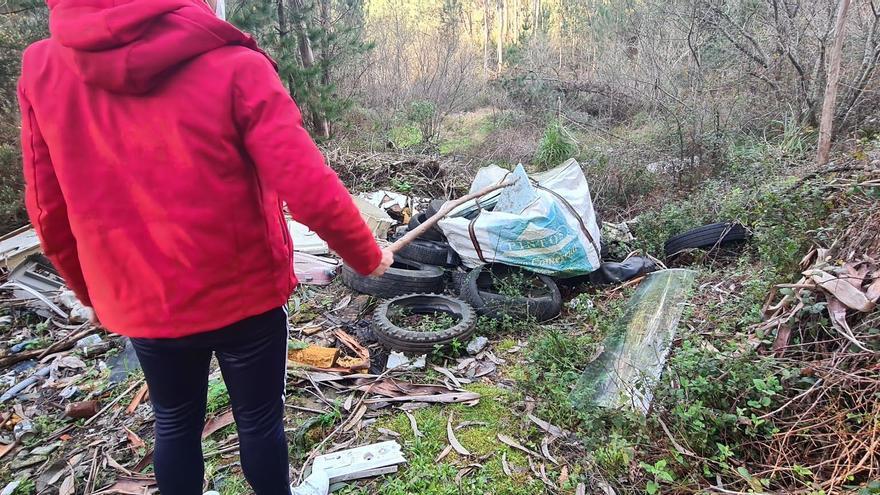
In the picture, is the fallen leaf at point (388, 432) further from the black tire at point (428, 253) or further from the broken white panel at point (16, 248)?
the broken white panel at point (16, 248)

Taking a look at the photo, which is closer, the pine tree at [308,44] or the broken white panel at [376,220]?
the broken white panel at [376,220]

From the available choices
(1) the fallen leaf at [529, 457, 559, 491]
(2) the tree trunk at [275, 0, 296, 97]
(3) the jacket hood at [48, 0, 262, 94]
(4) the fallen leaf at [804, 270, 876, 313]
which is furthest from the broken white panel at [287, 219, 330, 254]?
(4) the fallen leaf at [804, 270, 876, 313]

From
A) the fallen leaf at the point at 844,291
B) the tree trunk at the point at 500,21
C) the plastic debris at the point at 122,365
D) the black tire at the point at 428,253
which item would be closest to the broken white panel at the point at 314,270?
the black tire at the point at 428,253

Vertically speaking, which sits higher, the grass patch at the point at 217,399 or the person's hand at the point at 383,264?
the person's hand at the point at 383,264

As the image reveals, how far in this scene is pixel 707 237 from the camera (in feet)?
15.2

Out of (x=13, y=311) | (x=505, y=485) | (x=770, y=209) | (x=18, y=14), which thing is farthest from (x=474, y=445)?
(x=18, y=14)

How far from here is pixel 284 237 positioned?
149cm

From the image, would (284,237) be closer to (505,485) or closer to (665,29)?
(505,485)

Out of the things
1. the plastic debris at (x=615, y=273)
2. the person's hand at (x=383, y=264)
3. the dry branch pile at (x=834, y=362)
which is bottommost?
the plastic debris at (x=615, y=273)

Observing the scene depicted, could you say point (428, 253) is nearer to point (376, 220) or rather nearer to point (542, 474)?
point (376, 220)

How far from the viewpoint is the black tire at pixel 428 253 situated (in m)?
4.73

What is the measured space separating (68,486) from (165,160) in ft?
7.06

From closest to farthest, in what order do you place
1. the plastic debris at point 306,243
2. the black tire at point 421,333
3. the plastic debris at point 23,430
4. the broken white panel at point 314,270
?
the plastic debris at point 23,430 → the black tire at point 421,333 → the broken white panel at point 314,270 → the plastic debris at point 306,243

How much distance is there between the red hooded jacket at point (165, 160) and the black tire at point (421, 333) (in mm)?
2056
